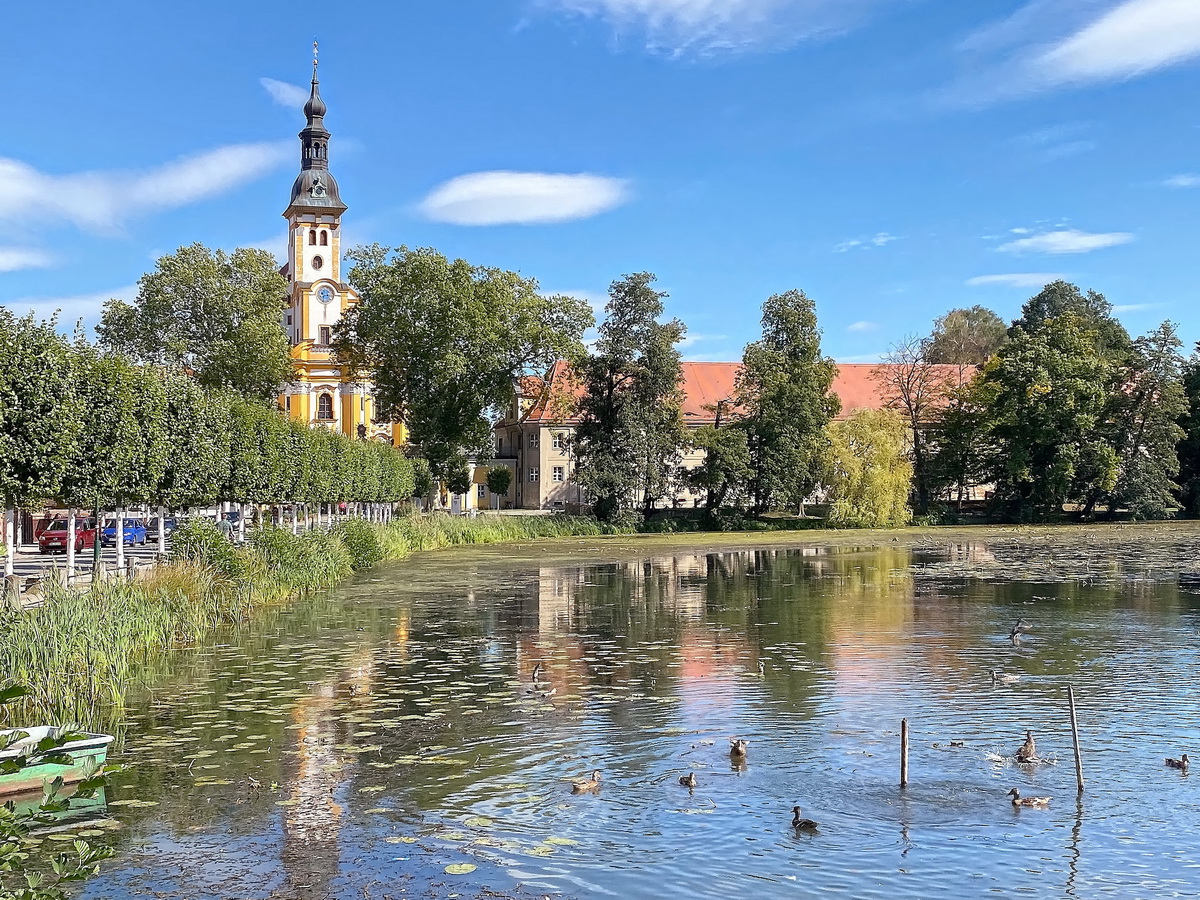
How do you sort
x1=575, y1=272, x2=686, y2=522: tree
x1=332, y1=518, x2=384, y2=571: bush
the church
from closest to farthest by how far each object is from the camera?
x1=332, y1=518, x2=384, y2=571: bush → x1=575, y1=272, x2=686, y2=522: tree → the church

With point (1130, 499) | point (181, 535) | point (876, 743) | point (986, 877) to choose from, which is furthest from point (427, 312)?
point (986, 877)

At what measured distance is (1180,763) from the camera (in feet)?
39.1

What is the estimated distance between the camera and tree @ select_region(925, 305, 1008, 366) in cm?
10081

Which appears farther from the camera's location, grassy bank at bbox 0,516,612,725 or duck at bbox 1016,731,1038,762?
grassy bank at bbox 0,516,612,725

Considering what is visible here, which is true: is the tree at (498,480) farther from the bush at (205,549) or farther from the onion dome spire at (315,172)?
the bush at (205,549)

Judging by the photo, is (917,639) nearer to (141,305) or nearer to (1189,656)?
(1189,656)

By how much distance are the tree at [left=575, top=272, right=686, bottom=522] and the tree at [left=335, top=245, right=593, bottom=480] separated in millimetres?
3026

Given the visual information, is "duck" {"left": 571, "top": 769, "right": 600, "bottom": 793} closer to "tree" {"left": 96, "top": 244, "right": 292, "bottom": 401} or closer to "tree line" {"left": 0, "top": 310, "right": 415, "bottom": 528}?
"tree line" {"left": 0, "top": 310, "right": 415, "bottom": 528}

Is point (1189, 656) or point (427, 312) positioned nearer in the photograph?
point (1189, 656)

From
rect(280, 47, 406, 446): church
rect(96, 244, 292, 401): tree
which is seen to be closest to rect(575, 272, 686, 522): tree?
rect(96, 244, 292, 401): tree

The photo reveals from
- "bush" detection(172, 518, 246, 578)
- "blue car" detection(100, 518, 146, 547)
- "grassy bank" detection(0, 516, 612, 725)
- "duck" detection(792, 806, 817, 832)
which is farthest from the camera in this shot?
"blue car" detection(100, 518, 146, 547)

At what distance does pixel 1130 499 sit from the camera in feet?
241

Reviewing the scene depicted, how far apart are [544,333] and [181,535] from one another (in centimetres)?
3836

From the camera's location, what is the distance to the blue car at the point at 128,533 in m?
45.5
